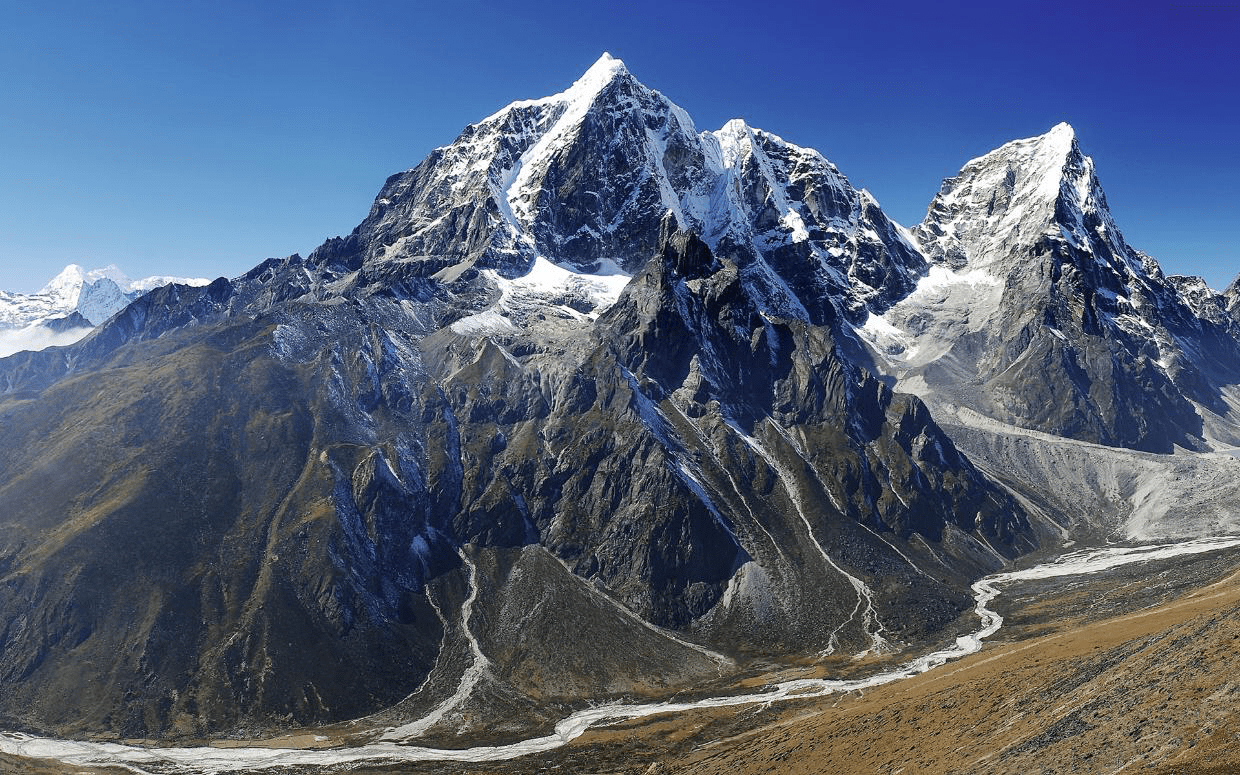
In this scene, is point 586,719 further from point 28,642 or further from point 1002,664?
point 28,642

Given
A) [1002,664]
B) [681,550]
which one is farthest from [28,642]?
[1002,664]

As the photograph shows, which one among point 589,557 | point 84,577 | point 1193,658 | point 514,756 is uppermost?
point 84,577

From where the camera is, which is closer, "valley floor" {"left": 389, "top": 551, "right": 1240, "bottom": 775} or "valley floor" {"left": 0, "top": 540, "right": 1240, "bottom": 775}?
"valley floor" {"left": 389, "top": 551, "right": 1240, "bottom": 775}

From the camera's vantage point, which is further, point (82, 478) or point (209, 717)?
point (82, 478)

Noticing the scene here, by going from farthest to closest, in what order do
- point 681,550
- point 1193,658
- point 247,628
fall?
point 681,550
point 247,628
point 1193,658

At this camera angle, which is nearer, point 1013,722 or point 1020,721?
point 1020,721

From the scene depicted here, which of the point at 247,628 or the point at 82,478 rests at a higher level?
the point at 82,478

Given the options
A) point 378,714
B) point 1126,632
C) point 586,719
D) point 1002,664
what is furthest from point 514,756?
point 1126,632

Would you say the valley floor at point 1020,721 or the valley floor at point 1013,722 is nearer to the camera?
the valley floor at point 1020,721

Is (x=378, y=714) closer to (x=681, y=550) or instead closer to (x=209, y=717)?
(x=209, y=717)

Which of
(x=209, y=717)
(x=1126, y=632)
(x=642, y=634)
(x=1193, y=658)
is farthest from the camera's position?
(x=642, y=634)
